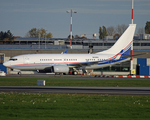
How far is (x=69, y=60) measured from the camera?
54375mm

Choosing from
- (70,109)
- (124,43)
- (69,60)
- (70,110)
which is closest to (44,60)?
(69,60)

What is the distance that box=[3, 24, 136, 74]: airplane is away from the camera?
52344 millimetres

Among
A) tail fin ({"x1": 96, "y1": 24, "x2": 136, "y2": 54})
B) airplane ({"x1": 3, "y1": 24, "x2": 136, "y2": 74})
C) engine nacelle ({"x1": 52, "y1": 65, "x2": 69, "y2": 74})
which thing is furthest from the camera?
tail fin ({"x1": 96, "y1": 24, "x2": 136, "y2": 54})

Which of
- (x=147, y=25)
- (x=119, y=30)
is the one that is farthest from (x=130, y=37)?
(x=147, y=25)

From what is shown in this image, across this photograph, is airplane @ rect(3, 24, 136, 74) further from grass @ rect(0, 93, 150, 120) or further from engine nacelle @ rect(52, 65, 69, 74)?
grass @ rect(0, 93, 150, 120)

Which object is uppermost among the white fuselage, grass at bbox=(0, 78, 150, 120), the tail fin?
the tail fin

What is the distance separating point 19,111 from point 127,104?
7.32 metres

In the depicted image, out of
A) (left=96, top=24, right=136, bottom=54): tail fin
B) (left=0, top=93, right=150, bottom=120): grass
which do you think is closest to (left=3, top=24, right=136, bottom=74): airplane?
(left=96, top=24, right=136, bottom=54): tail fin

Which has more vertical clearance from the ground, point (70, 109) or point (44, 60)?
point (44, 60)

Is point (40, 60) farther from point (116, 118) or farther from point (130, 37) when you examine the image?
point (116, 118)

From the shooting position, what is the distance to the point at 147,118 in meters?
13.7

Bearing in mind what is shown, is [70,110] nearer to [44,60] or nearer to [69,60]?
[44,60]

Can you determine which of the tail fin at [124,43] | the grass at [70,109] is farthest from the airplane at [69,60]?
the grass at [70,109]

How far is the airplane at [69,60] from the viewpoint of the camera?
5234 centimetres
